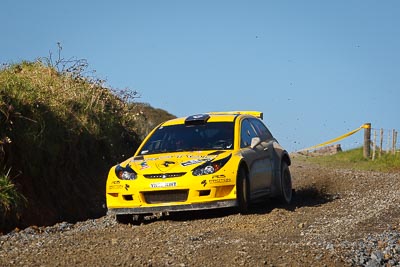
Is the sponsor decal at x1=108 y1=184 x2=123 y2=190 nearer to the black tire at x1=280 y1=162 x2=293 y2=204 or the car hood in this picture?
the car hood

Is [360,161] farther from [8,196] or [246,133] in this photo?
[8,196]

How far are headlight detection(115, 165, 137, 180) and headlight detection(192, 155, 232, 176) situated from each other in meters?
0.87

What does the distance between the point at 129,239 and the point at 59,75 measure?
10018 millimetres

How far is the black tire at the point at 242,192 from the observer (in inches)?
473

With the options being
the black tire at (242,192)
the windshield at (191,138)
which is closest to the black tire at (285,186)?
the windshield at (191,138)

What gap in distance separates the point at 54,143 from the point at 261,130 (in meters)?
3.62

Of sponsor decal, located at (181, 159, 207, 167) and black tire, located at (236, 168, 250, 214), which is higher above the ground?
sponsor decal, located at (181, 159, 207, 167)

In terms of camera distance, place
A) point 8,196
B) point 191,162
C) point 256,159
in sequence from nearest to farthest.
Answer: point 191,162 < point 8,196 < point 256,159

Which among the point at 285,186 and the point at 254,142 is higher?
the point at 254,142

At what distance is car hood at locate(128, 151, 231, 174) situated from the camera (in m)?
12.0

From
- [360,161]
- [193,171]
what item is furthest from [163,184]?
[360,161]

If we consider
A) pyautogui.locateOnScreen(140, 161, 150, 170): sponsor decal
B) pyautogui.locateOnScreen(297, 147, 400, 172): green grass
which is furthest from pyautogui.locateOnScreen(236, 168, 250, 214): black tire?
pyautogui.locateOnScreen(297, 147, 400, 172): green grass

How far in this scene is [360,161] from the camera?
3147 cm

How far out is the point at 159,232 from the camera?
10.6 m
